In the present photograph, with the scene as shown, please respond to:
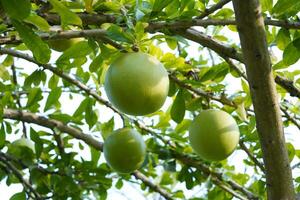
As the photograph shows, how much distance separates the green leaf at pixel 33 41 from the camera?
954mm

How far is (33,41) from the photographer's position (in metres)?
1.00

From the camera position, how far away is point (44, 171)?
1952mm

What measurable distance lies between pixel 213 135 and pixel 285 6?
390mm

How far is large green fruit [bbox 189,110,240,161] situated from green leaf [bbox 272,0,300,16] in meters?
0.33

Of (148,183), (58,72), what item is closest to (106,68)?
(58,72)

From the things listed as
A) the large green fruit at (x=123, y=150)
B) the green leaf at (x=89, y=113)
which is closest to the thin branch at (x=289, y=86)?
the large green fruit at (x=123, y=150)

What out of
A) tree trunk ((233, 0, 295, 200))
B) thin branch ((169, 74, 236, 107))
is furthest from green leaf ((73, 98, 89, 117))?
tree trunk ((233, 0, 295, 200))

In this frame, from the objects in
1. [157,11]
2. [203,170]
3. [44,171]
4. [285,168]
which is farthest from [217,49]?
[44,171]

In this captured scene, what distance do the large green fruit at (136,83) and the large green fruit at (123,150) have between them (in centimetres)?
50

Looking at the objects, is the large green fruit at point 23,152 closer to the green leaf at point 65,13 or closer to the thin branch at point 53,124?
the thin branch at point 53,124

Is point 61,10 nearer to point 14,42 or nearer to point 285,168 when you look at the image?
point 14,42

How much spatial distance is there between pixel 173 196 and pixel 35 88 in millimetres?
760

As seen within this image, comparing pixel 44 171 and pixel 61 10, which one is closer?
pixel 61 10

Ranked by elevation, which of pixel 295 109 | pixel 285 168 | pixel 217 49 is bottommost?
pixel 295 109
